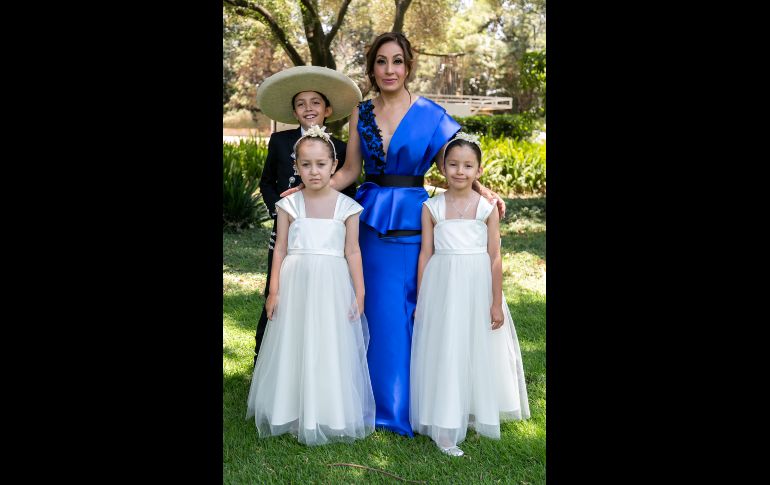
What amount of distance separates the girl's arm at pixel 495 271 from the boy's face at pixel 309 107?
1338mm

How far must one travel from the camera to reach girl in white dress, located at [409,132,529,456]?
4.01 m

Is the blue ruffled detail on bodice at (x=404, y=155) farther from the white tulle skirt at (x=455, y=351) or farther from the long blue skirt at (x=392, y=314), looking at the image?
the white tulle skirt at (x=455, y=351)

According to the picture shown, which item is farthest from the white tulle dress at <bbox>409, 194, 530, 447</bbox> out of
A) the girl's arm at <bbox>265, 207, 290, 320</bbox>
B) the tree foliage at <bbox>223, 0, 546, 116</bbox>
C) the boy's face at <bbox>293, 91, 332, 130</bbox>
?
the tree foliage at <bbox>223, 0, 546, 116</bbox>

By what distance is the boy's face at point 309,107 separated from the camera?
14.9 feet

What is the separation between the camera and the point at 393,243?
432 centimetres

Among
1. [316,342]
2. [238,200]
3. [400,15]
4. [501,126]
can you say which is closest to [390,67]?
[316,342]

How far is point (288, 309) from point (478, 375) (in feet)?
3.85

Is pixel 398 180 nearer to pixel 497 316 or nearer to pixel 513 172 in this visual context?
pixel 497 316

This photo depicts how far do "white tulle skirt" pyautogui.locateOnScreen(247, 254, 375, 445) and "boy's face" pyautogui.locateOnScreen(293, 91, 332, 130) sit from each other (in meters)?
0.97

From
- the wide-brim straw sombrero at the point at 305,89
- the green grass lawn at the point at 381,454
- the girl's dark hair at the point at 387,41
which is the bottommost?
the green grass lawn at the point at 381,454

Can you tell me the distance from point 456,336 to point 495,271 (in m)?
0.44

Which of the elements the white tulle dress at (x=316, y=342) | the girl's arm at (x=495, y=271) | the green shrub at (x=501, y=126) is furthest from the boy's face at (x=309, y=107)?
the green shrub at (x=501, y=126)

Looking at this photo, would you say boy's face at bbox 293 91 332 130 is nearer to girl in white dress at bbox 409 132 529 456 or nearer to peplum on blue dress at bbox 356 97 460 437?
peplum on blue dress at bbox 356 97 460 437
